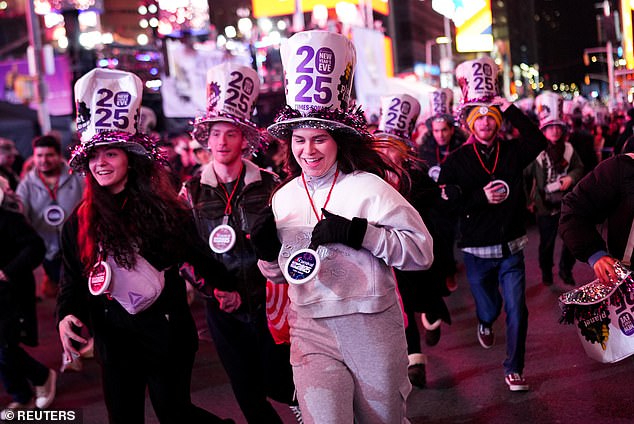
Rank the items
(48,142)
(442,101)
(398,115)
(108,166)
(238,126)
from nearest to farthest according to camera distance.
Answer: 1. (108,166)
2. (238,126)
3. (398,115)
4. (48,142)
5. (442,101)

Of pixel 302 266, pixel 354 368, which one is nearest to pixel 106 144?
pixel 302 266

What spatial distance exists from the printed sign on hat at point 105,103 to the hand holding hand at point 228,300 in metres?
1.06

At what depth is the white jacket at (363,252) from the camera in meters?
3.73

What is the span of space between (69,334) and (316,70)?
190 cm

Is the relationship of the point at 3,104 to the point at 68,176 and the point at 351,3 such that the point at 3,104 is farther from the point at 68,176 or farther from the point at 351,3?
the point at 351,3

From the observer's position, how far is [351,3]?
44.4 meters

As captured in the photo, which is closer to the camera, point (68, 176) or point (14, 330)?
point (14, 330)

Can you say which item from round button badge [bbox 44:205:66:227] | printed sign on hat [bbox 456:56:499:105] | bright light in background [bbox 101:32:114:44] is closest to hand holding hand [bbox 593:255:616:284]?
printed sign on hat [bbox 456:56:499:105]

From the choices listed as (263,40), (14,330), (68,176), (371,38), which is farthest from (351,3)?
(14,330)

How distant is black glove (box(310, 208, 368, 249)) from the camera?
359 cm

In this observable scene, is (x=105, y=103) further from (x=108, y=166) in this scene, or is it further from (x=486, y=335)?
(x=486, y=335)

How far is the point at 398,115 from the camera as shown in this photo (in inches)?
306

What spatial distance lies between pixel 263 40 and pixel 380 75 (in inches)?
278

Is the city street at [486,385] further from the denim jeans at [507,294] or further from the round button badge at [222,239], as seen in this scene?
the round button badge at [222,239]
